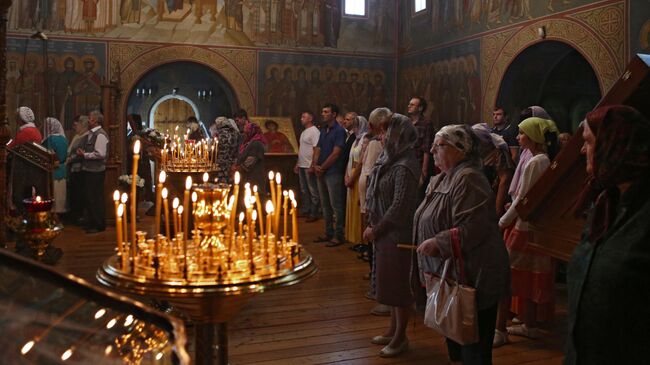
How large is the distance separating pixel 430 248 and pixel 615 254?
4.31ft

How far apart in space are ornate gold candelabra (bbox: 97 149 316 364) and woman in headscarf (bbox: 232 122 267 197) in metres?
5.27

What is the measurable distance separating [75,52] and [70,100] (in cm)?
99

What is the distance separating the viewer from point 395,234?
13.5 ft

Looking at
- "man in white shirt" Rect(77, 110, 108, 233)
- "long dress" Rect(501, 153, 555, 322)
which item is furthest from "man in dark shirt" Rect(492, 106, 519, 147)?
"man in white shirt" Rect(77, 110, 108, 233)

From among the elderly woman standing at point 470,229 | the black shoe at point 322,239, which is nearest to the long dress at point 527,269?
the elderly woman standing at point 470,229

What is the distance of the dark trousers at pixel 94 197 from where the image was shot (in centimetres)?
891

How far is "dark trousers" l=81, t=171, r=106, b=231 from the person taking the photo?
29.2ft

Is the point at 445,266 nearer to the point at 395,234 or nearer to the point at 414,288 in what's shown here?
the point at 414,288

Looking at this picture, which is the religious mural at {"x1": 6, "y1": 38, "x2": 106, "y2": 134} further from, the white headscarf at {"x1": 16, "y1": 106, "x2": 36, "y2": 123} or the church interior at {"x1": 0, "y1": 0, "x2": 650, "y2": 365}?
the white headscarf at {"x1": 16, "y1": 106, "x2": 36, "y2": 123}

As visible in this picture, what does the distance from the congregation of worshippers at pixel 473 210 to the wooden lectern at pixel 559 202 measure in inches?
5.3

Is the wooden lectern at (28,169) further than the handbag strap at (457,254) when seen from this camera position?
Yes

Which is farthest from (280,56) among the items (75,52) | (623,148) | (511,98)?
(623,148)

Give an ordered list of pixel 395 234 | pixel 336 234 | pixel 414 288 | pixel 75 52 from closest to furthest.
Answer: pixel 414 288, pixel 395 234, pixel 336 234, pixel 75 52

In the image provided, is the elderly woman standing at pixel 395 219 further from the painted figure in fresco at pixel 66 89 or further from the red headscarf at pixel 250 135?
the painted figure in fresco at pixel 66 89
